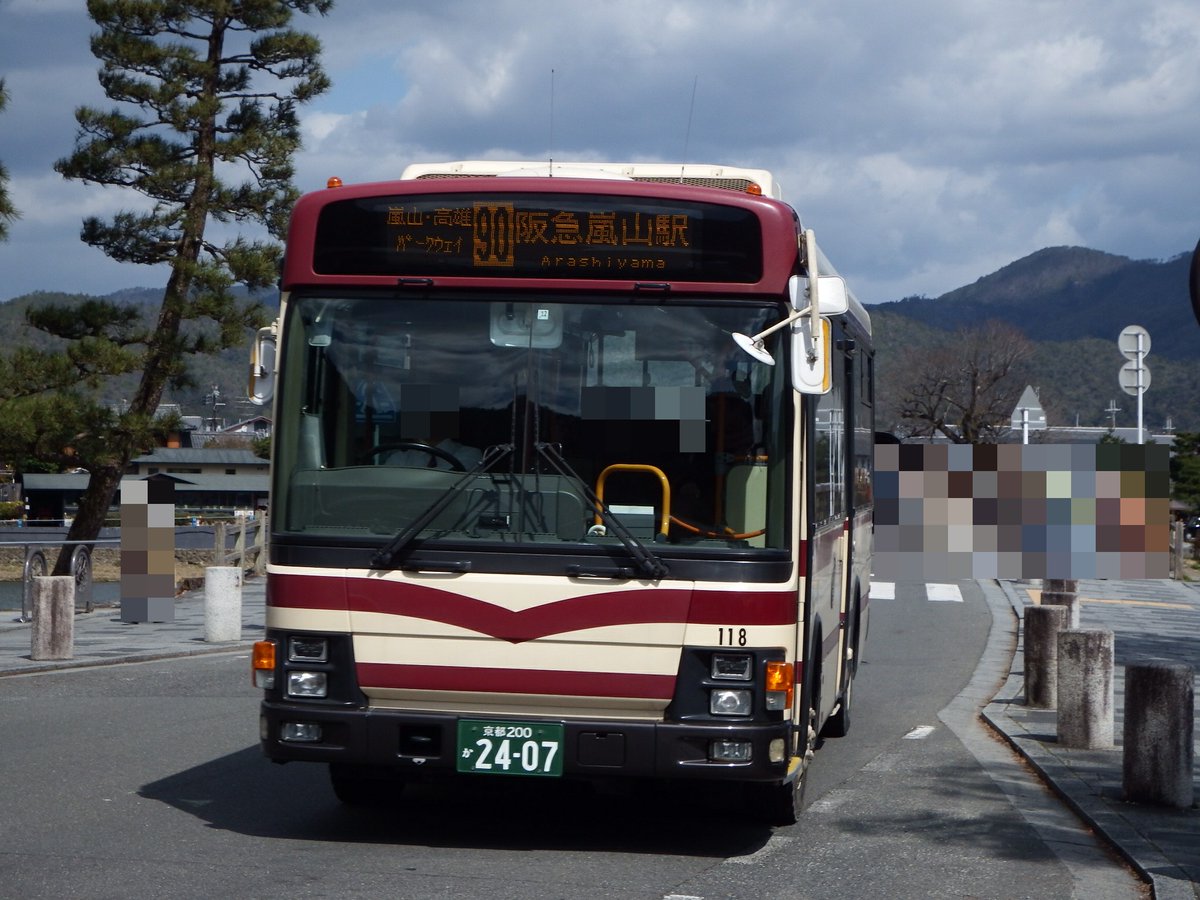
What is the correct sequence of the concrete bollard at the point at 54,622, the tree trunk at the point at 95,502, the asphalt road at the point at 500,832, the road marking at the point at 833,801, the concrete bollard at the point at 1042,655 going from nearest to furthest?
the asphalt road at the point at 500,832, the road marking at the point at 833,801, the concrete bollard at the point at 1042,655, the concrete bollard at the point at 54,622, the tree trunk at the point at 95,502

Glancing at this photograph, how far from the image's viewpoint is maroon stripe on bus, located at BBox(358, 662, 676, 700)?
6652 millimetres

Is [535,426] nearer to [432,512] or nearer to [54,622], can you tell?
[432,512]

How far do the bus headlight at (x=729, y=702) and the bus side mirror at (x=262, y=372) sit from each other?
2.45 m

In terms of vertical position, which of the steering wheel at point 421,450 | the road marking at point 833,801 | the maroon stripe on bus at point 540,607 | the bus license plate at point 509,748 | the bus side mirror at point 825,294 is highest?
the bus side mirror at point 825,294

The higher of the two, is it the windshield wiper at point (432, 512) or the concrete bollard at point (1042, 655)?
the windshield wiper at point (432, 512)

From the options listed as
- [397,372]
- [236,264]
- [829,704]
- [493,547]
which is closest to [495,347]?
[397,372]

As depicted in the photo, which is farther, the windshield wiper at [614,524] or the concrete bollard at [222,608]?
the concrete bollard at [222,608]

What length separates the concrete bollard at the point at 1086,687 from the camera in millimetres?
10258

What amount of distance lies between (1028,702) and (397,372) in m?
8.09

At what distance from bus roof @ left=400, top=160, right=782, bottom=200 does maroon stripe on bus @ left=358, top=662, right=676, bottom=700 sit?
8.33ft

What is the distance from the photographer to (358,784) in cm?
804

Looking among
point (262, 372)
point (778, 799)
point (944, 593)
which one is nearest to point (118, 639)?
point (262, 372)

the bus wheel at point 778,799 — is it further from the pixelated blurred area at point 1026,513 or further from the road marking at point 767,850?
the pixelated blurred area at point 1026,513

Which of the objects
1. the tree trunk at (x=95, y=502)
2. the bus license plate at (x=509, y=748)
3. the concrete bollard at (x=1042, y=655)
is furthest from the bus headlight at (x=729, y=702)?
the tree trunk at (x=95, y=502)
